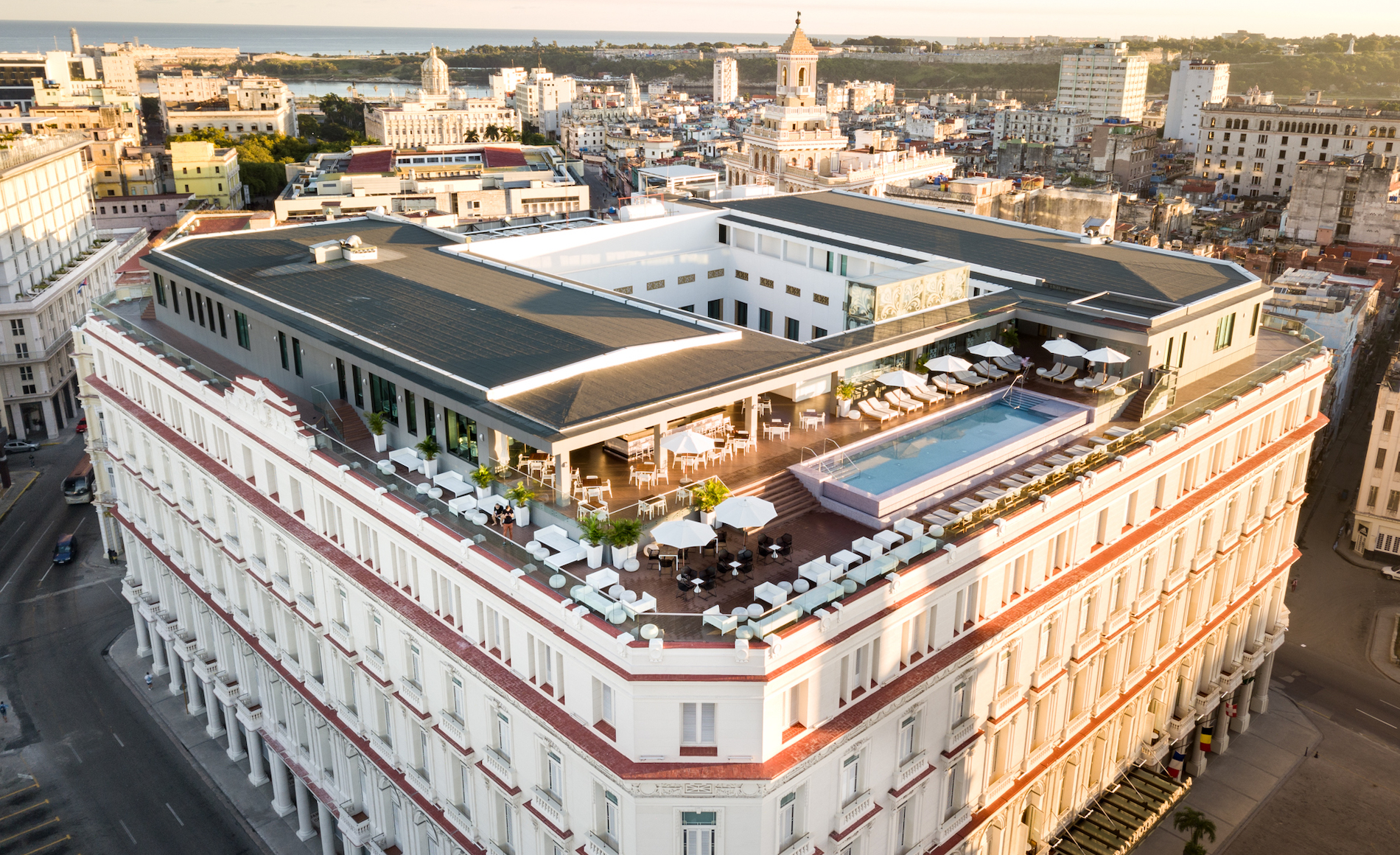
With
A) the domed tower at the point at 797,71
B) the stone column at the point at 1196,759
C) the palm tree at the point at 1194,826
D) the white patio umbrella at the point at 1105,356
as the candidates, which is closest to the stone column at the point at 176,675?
the white patio umbrella at the point at 1105,356

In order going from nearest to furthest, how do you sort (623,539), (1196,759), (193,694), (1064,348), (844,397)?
(623,539), (844,397), (1064,348), (1196,759), (193,694)

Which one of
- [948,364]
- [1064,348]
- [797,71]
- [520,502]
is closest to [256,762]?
[520,502]

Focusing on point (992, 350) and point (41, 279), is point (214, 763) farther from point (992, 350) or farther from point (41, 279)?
point (41, 279)

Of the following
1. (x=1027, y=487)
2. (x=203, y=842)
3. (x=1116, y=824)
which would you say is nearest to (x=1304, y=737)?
(x=1116, y=824)

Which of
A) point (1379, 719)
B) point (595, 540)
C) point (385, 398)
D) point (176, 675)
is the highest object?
point (385, 398)

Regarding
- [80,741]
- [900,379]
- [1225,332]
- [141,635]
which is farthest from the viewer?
[141,635]

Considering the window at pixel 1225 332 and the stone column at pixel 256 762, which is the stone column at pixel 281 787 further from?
the window at pixel 1225 332

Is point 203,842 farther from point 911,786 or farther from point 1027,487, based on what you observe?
point 1027,487

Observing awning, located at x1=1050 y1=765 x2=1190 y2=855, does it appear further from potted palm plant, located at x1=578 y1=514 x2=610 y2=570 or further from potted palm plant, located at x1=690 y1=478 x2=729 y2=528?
potted palm plant, located at x1=578 y1=514 x2=610 y2=570
